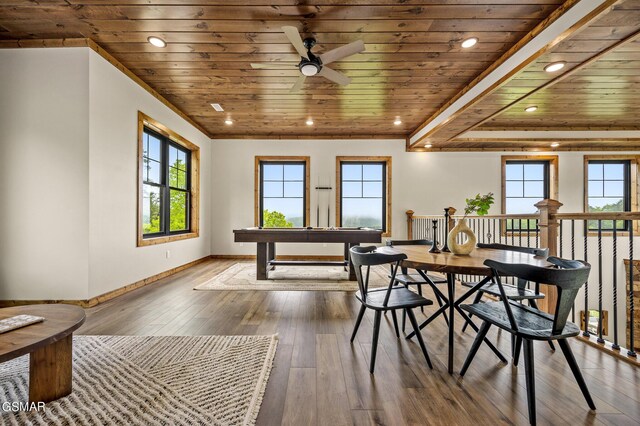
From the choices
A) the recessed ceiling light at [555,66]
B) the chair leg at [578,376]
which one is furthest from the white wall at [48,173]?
the recessed ceiling light at [555,66]

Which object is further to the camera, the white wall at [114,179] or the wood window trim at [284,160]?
the wood window trim at [284,160]

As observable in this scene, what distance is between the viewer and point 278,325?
8.47 ft

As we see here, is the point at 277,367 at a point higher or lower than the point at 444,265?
lower

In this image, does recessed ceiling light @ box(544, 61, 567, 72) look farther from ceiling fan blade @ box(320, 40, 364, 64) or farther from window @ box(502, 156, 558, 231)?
window @ box(502, 156, 558, 231)

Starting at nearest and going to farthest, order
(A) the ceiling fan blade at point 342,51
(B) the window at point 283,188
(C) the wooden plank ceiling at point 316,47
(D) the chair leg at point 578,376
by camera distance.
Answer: (D) the chair leg at point 578,376 → (C) the wooden plank ceiling at point 316,47 → (A) the ceiling fan blade at point 342,51 → (B) the window at point 283,188

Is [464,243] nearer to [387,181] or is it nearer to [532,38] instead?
[532,38]

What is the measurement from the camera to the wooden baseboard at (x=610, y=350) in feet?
6.35

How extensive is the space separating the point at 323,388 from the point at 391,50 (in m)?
3.18

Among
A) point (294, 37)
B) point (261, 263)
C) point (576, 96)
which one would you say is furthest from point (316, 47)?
point (576, 96)

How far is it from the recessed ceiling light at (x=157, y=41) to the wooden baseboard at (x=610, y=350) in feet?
15.4

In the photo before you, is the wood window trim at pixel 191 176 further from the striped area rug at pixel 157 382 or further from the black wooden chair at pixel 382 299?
the black wooden chair at pixel 382 299

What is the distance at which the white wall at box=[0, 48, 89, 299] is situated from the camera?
9.61 ft

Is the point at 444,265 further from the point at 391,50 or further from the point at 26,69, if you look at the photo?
the point at 26,69

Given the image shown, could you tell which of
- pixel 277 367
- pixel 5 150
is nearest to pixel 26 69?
pixel 5 150
